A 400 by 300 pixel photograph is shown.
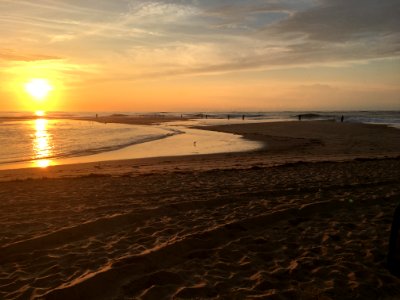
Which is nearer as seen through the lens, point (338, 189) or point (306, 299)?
point (306, 299)

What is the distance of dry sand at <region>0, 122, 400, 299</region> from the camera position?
197 inches

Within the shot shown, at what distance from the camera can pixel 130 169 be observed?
51.8 ft

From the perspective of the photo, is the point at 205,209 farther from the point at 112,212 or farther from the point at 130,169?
the point at 130,169

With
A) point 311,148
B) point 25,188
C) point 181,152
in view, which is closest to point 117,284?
point 25,188

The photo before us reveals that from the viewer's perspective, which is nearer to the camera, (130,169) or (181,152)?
(130,169)

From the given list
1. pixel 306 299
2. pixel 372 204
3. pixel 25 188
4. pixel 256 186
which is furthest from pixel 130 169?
pixel 306 299

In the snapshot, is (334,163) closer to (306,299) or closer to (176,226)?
(176,226)

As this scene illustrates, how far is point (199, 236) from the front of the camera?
681cm

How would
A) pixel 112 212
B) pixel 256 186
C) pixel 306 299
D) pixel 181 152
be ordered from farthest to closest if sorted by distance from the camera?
pixel 181 152 → pixel 256 186 → pixel 112 212 → pixel 306 299

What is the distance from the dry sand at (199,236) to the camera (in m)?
5.00

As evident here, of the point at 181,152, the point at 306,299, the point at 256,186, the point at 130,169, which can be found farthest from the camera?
the point at 181,152

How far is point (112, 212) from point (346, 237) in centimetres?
532

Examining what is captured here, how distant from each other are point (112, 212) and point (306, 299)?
534 centimetres

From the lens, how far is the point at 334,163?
16.2m
